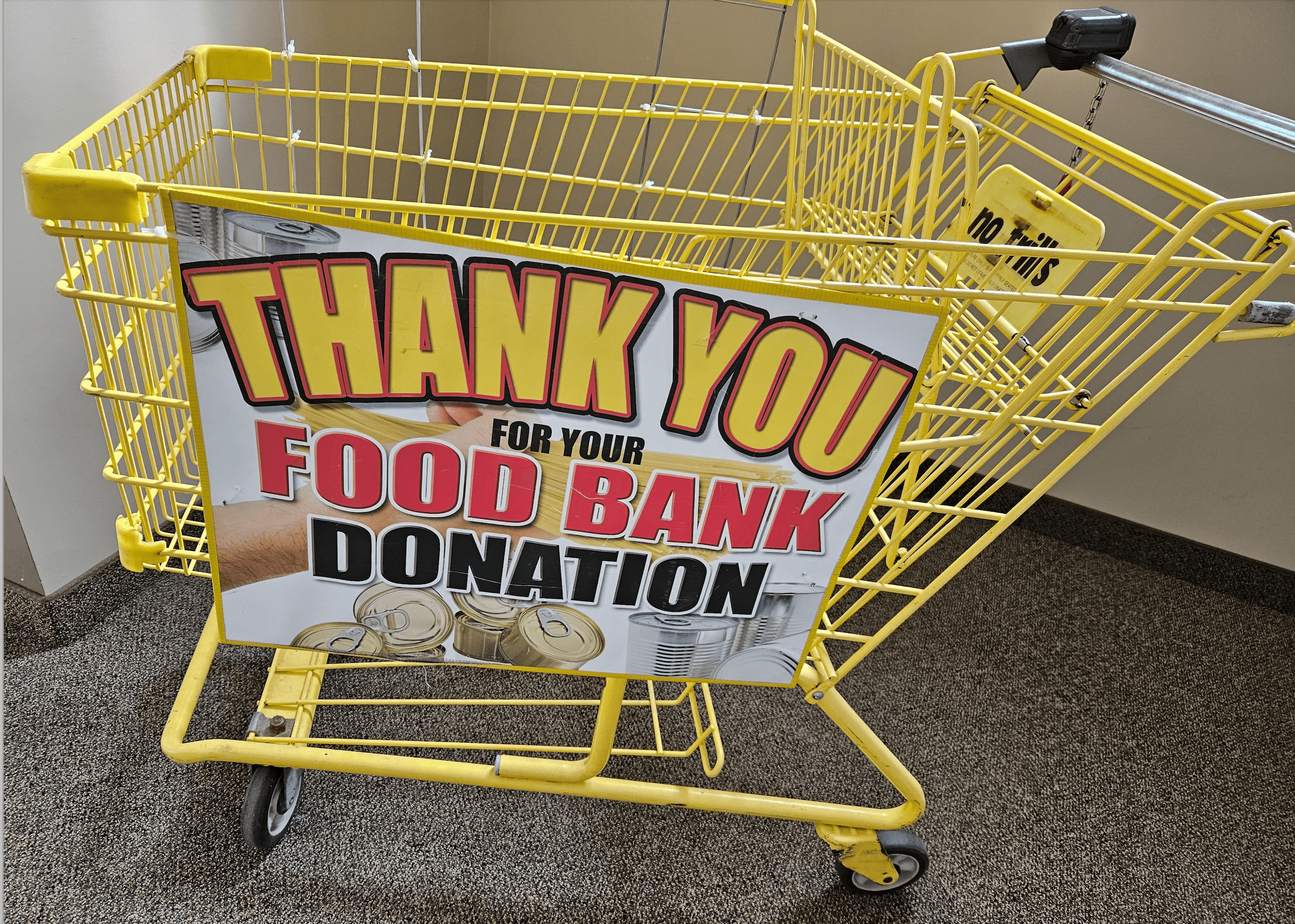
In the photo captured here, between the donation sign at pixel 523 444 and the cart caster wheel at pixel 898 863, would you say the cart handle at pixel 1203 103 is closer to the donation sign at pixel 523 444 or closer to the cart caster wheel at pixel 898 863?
the donation sign at pixel 523 444

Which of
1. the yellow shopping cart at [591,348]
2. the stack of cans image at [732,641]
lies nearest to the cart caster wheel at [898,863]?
the yellow shopping cart at [591,348]

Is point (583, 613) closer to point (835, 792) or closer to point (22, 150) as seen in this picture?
point (835, 792)

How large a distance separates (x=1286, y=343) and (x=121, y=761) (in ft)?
7.58

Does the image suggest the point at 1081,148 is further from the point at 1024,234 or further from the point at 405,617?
the point at 405,617

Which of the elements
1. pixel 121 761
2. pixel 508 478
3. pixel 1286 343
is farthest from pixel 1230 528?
pixel 121 761

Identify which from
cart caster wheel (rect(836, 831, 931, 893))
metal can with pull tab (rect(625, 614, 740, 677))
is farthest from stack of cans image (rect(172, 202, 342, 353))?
cart caster wheel (rect(836, 831, 931, 893))

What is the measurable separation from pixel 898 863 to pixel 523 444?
2.91ft

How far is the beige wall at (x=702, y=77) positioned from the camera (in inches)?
44.9

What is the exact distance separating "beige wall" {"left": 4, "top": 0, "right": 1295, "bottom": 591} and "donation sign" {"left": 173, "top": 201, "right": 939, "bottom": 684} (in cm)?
68

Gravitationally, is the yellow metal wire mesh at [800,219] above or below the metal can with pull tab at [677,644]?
above

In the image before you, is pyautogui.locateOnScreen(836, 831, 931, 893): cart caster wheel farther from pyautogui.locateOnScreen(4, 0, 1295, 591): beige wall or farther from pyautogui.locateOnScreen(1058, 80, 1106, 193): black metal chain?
pyautogui.locateOnScreen(4, 0, 1295, 591): beige wall

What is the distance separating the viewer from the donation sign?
2.17ft

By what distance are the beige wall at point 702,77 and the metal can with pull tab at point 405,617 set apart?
752mm

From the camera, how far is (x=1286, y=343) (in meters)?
1.76
